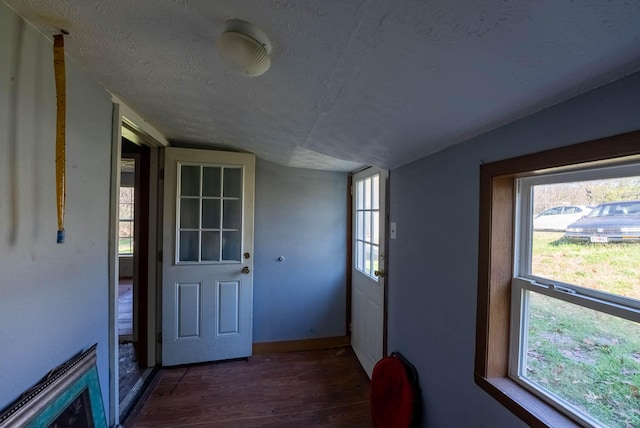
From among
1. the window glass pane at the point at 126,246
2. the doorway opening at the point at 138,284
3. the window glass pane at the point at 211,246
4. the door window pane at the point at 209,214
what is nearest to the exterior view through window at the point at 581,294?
the door window pane at the point at 209,214

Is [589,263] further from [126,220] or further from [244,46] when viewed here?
[126,220]

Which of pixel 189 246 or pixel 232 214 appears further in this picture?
pixel 232 214

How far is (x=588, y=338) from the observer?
0.82 m

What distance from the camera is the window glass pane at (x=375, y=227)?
7.07 ft

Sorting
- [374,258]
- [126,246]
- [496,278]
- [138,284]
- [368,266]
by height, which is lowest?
[126,246]

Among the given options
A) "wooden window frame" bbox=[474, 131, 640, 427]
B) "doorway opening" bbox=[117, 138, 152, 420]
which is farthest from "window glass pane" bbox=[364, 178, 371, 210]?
"doorway opening" bbox=[117, 138, 152, 420]

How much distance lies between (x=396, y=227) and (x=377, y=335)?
3.12 ft

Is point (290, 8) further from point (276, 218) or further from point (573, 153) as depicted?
point (276, 218)

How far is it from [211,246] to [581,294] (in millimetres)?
2488

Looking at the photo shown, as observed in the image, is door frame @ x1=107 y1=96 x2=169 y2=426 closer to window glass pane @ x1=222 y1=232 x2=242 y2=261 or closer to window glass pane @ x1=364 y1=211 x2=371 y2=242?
window glass pane @ x1=222 y1=232 x2=242 y2=261

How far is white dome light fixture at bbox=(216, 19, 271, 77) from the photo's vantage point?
77cm

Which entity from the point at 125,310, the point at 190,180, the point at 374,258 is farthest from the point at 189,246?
the point at 125,310

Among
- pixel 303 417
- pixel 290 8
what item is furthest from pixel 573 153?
pixel 303 417

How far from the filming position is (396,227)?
5.95 feet
